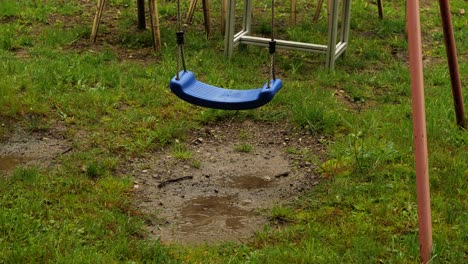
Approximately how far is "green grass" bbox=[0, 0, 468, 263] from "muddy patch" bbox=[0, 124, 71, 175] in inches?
3.6

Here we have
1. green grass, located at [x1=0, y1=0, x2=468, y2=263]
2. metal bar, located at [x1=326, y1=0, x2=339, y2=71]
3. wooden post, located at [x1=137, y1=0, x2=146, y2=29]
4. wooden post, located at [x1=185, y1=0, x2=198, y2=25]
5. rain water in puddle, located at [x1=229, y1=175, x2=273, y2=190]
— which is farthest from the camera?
wooden post, located at [x1=185, y1=0, x2=198, y2=25]

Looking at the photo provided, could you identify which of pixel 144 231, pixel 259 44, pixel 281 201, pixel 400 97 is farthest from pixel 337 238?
pixel 259 44

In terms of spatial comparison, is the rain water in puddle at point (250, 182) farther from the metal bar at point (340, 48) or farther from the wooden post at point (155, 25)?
the wooden post at point (155, 25)

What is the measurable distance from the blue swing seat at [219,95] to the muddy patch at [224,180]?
0.51 metres

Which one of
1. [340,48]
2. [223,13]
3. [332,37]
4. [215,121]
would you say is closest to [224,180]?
[215,121]

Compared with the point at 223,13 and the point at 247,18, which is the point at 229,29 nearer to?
the point at 247,18

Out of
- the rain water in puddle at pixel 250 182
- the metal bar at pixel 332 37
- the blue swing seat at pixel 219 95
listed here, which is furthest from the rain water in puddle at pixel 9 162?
the metal bar at pixel 332 37

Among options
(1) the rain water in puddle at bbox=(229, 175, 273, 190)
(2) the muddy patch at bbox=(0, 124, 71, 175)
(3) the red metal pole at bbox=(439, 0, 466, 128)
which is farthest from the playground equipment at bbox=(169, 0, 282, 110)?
(3) the red metal pole at bbox=(439, 0, 466, 128)

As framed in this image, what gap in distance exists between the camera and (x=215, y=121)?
620 centimetres

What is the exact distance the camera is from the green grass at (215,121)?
13.8ft

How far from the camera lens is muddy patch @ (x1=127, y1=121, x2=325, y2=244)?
4578mm

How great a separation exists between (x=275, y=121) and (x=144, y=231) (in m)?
2.03

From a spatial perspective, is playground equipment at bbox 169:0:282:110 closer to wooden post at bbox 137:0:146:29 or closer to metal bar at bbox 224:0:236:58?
metal bar at bbox 224:0:236:58

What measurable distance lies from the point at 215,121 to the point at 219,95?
0.99m
